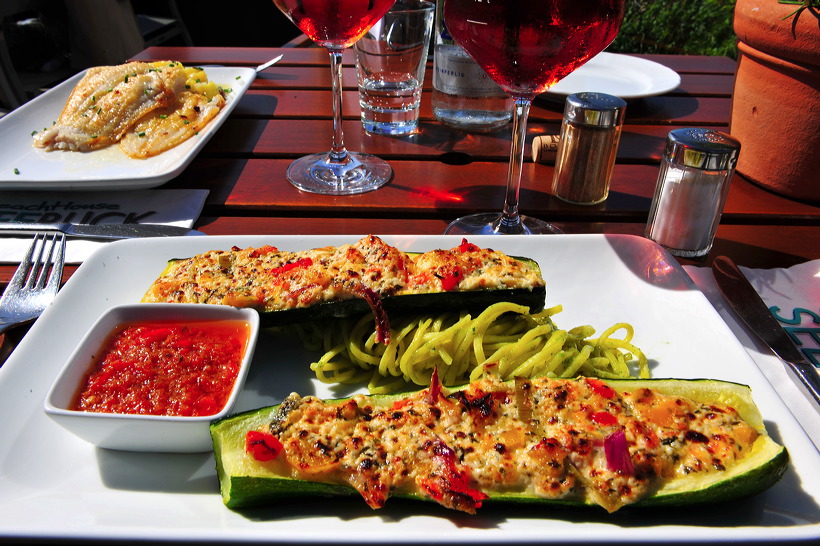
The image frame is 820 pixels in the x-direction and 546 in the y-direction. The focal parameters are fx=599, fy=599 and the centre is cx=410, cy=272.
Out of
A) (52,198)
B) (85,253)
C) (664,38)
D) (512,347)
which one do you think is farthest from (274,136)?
(664,38)

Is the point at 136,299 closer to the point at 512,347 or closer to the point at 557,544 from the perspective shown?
the point at 512,347

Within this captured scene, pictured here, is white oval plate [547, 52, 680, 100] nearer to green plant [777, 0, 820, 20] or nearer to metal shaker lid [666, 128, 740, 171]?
green plant [777, 0, 820, 20]

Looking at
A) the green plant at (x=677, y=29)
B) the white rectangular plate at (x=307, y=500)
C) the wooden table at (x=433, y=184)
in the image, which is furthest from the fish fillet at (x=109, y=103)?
the green plant at (x=677, y=29)

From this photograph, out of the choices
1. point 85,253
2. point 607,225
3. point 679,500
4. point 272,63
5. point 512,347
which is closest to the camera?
point 679,500

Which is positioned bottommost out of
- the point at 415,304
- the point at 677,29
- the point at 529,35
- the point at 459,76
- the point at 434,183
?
the point at 677,29

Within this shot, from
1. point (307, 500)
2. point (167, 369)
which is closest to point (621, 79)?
point (167, 369)

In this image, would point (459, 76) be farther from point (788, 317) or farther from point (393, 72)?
point (788, 317)

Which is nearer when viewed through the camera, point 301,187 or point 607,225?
point 607,225
